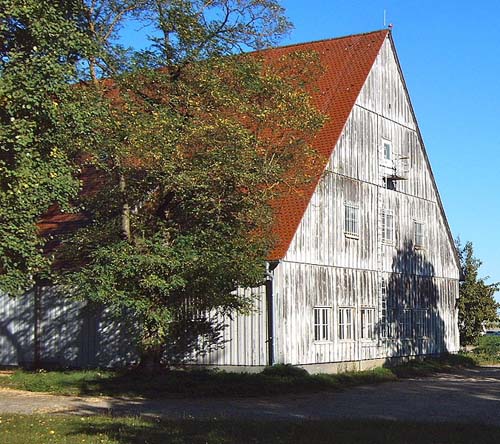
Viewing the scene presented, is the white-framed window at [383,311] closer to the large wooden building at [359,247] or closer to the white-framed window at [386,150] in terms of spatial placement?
the large wooden building at [359,247]

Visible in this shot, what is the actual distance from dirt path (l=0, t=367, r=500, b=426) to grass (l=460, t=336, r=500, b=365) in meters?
13.6

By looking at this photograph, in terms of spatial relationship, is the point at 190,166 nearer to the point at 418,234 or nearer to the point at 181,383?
the point at 181,383

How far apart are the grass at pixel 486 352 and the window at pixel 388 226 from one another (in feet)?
26.0

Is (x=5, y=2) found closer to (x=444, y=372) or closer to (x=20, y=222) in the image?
(x=20, y=222)

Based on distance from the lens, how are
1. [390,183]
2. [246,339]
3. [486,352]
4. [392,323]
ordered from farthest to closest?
[486,352] → [390,183] → [392,323] → [246,339]

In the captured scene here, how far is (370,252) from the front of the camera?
31094 mm

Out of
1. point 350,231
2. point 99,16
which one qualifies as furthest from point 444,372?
point 99,16

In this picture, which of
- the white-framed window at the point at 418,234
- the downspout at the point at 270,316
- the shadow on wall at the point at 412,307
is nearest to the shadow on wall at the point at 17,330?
the downspout at the point at 270,316

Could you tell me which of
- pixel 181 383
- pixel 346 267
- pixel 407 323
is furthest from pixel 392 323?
pixel 181 383

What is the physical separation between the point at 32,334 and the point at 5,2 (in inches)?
584

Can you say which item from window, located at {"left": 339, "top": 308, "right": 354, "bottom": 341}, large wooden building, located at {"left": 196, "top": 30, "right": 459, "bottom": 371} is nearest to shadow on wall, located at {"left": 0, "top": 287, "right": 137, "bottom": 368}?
large wooden building, located at {"left": 196, "top": 30, "right": 459, "bottom": 371}

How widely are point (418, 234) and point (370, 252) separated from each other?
4595 millimetres

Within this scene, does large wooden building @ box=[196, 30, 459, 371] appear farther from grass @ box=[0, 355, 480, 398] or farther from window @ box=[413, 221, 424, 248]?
grass @ box=[0, 355, 480, 398]

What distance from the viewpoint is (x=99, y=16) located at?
2311 centimetres
